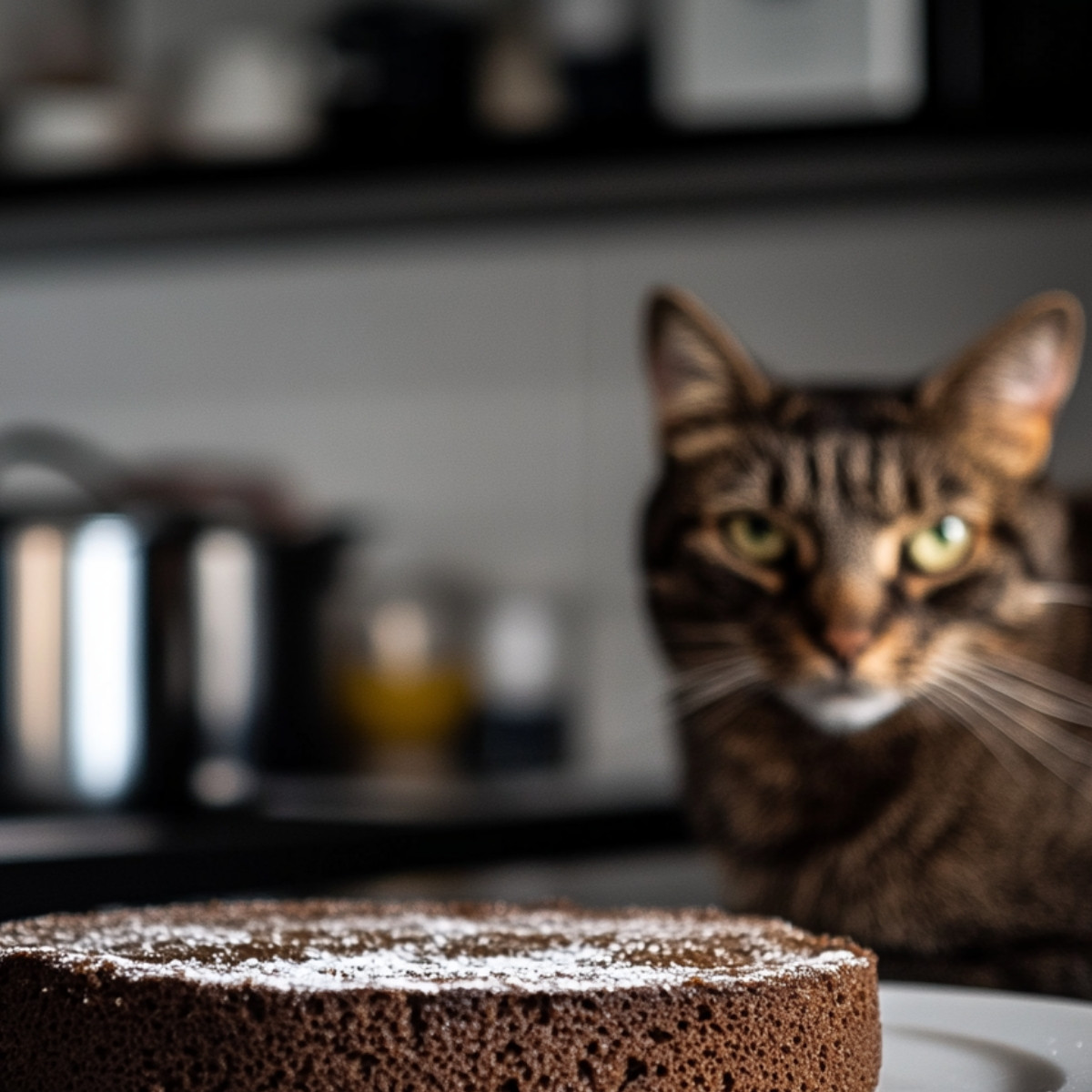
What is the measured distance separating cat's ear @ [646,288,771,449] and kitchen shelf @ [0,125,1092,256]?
0.85 metres

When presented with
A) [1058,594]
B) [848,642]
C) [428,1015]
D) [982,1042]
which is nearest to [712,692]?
[848,642]

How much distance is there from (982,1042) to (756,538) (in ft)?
1.50

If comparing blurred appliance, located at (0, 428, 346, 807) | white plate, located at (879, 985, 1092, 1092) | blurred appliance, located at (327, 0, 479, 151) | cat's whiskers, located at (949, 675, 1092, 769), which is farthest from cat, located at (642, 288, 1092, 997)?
blurred appliance, located at (327, 0, 479, 151)

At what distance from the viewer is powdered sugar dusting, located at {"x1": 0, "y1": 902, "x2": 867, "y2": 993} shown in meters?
0.62

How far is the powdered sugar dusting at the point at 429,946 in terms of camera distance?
0.62m

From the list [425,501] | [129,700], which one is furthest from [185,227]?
[129,700]

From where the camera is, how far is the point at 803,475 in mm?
1078

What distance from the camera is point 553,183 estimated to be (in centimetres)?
216

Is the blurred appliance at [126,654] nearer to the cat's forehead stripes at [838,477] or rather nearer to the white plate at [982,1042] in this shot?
the cat's forehead stripes at [838,477]

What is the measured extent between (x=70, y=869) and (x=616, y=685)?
1305mm

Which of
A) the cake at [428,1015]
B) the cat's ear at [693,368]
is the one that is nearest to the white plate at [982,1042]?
the cake at [428,1015]

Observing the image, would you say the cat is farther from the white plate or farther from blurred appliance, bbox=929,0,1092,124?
blurred appliance, bbox=929,0,1092,124

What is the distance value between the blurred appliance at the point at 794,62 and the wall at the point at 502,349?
285 millimetres

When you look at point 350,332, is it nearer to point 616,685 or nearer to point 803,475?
point 616,685
